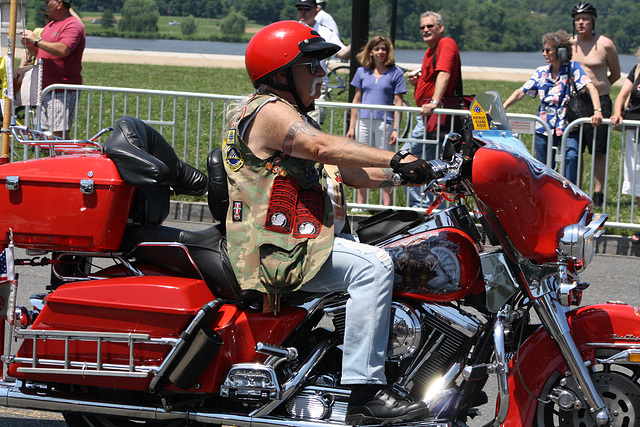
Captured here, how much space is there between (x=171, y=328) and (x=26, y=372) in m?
0.66

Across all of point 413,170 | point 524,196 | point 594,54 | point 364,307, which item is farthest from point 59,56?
point 524,196

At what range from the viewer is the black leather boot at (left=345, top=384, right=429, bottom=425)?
3414 mm

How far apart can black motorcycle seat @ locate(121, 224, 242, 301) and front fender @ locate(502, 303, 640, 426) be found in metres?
1.14

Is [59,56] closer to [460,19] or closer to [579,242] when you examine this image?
[579,242]

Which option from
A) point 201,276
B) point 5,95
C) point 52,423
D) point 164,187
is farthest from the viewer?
point 5,95

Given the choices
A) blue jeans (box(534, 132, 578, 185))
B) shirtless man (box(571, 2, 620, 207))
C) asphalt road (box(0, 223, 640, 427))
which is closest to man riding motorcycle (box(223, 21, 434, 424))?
asphalt road (box(0, 223, 640, 427))

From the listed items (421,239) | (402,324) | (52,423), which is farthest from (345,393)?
(52,423)

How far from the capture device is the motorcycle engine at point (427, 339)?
11.5ft

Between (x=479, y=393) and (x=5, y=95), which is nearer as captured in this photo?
(x=479, y=393)

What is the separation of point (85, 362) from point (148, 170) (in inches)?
32.9

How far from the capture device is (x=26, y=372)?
A: 3613mm

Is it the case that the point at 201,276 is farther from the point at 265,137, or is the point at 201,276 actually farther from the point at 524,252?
the point at 524,252

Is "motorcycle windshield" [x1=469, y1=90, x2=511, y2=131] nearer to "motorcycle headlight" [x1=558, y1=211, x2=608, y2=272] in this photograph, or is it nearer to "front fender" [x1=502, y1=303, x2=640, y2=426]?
"motorcycle headlight" [x1=558, y1=211, x2=608, y2=272]

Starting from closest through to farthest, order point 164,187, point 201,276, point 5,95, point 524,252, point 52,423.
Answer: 1. point 524,252
2. point 201,276
3. point 164,187
4. point 52,423
5. point 5,95
